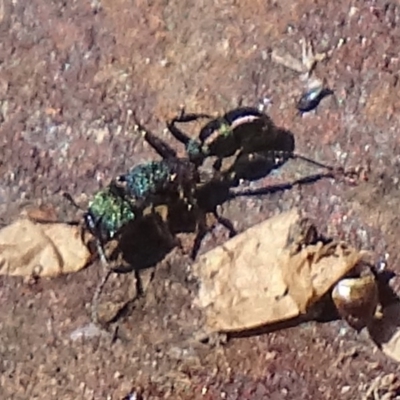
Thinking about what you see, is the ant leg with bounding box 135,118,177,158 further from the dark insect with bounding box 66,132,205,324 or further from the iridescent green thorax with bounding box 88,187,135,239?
the iridescent green thorax with bounding box 88,187,135,239

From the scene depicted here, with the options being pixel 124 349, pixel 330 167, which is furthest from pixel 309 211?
pixel 124 349

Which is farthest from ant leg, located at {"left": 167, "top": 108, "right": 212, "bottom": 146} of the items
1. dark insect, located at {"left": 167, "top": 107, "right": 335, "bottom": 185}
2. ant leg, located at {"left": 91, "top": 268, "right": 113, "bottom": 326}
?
ant leg, located at {"left": 91, "top": 268, "right": 113, "bottom": 326}

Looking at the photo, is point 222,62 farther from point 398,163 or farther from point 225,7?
point 398,163

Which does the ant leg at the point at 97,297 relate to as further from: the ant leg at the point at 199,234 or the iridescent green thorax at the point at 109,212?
the ant leg at the point at 199,234

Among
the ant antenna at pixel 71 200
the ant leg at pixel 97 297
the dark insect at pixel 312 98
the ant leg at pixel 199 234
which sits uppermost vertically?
the dark insect at pixel 312 98

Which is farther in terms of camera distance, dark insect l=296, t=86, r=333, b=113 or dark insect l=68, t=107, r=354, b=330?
dark insect l=296, t=86, r=333, b=113

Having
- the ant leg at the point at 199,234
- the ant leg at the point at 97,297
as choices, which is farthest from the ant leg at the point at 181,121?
the ant leg at the point at 97,297

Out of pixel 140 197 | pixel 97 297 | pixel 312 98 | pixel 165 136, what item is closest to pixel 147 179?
pixel 140 197
